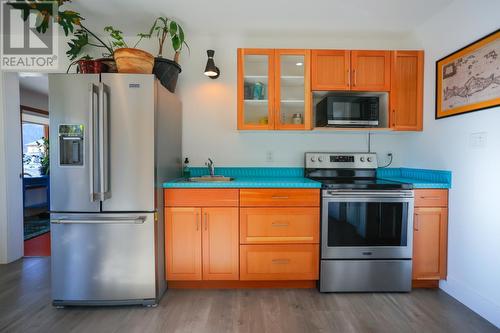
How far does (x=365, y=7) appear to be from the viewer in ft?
6.77

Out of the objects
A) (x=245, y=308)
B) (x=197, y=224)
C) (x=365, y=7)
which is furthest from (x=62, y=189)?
(x=365, y=7)

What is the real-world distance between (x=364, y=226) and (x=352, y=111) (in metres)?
1.12

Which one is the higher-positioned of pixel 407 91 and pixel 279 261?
pixel 407 91

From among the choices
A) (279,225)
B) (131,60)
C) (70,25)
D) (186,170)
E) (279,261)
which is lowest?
(279,261)

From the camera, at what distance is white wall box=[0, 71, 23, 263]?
99.7 inches

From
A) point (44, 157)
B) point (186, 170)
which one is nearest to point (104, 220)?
point (186, 170)

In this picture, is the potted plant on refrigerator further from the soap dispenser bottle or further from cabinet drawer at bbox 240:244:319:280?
cabinet drawer at bbox 240:244:319:280

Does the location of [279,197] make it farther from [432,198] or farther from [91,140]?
[91,140]

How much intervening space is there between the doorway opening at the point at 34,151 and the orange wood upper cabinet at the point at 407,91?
531cm

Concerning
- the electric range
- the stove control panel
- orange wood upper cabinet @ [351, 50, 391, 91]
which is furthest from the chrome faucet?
orange wood upper cabinet @ [351, 50, 391, 91]

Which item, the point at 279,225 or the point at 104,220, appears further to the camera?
the point at 279,225

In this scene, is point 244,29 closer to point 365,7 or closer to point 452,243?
point 365,7

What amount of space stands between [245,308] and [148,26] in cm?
284

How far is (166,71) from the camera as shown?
83.4 inches
